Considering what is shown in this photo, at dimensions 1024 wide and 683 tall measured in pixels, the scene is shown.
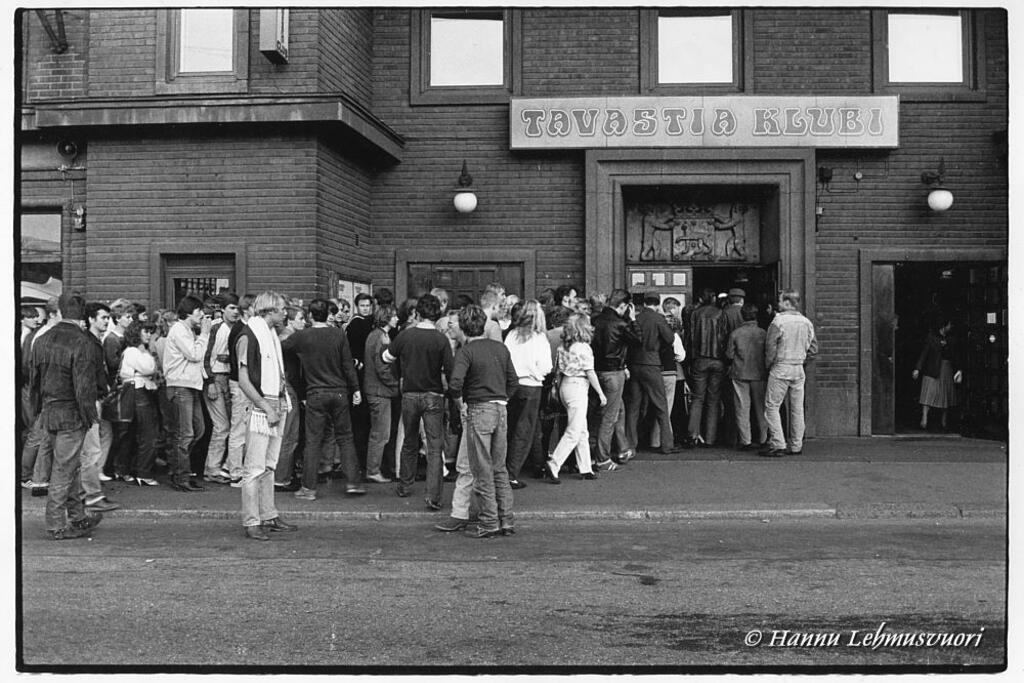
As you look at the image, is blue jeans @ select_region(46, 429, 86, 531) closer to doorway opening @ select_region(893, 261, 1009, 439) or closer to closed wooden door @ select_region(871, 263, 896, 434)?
closed wooden door @ select_region(871, 263, 896, 434)

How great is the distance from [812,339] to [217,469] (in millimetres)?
7116

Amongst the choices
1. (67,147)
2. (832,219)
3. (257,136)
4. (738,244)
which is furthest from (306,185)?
(832,219)

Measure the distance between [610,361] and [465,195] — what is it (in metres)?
3.89

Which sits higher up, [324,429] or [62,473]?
[324,429]

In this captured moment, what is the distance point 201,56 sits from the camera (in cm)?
1175

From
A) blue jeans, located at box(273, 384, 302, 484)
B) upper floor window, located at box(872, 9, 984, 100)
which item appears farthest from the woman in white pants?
upper floor window, located at box(872, 9, 984, 100)

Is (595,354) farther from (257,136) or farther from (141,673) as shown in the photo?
(141,673)

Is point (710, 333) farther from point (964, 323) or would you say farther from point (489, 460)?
point (489, 460)

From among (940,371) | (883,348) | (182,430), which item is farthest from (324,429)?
(940,371)

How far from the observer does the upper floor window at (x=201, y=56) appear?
460 inches

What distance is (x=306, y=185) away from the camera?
1162cm

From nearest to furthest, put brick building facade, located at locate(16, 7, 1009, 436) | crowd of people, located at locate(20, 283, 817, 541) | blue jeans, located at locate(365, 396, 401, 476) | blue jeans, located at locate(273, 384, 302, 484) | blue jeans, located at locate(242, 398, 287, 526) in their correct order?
1. blue jeans, located at locate(242, 398, 287, 526)
2. crowd of people, located at locate(20, 283, 817, 541)
3. blue jeans, located at locate(273, 384, 302, 484)
4. blue jeans, located at locate(365, 396, 401, 476)
5. brick building facade, located at locate(16, 7, 1009, 436)

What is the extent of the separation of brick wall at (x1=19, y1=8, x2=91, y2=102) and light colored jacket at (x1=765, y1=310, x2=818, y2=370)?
936 centimetres

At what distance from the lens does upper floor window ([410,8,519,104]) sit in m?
13.2
